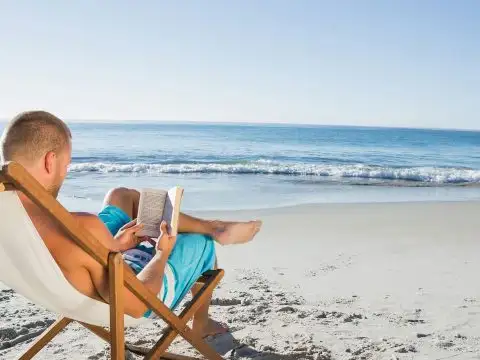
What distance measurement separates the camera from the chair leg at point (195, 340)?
98.7 inches

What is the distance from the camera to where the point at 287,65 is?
40.2 meters

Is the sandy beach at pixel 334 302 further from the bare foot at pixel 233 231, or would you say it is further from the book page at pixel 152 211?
the book page at pixel 152 211

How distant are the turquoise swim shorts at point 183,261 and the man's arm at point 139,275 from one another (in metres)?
0.18

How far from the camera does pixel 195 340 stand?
2656 mm

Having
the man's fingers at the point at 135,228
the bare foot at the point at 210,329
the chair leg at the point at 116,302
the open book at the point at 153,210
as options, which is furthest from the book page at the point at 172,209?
the bare foot at the point at 210,329

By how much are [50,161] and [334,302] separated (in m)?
2.59

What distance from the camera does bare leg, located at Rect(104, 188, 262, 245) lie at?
9.34 ft

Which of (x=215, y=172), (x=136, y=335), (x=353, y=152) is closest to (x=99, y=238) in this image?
(x=136, y=335)

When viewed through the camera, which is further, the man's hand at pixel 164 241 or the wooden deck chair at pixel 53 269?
the man's hand at pixel 164 241

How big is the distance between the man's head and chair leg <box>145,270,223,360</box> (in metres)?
0.84

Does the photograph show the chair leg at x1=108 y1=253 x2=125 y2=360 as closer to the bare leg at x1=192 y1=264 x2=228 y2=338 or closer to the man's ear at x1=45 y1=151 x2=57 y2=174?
the man's ear at x1=45 y1=151 x2=57 y2=174

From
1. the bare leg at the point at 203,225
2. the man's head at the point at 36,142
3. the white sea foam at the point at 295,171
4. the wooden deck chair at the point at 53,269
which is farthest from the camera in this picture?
the white sea foam at the point at 295,171

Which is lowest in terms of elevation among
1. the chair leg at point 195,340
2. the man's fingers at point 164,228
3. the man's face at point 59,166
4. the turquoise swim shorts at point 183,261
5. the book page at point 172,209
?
the chair leg at point 195,340

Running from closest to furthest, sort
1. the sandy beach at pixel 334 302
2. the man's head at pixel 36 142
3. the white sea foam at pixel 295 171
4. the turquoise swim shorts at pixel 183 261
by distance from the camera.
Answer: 1. the man's head at pixel 36 142
2. the turquoise swim shorts at pixel 183 261
3. the sandy beach at pixel 334 302
4. the white sea foam at pixel 295 171
